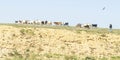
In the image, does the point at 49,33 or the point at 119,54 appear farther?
the point at 49,33

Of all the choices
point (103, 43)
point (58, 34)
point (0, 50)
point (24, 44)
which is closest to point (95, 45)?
point (103, 43)

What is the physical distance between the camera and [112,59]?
125ft

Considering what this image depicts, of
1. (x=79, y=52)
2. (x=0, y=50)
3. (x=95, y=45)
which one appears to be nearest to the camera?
(x=0, y=50)

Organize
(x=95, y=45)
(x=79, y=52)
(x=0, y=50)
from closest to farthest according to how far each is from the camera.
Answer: (x=0, y=50) → (x=79, y=52) → (x=95, y=45)

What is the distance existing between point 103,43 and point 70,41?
12.3ft

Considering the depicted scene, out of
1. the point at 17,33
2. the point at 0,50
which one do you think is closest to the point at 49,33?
the point at 17,33

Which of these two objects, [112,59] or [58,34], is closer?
[112,59]

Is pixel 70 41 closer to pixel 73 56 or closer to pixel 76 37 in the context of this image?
pixel 76 37

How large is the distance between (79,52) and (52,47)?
9.33 feet

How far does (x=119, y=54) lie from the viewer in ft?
133

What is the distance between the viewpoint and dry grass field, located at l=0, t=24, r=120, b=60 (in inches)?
1446

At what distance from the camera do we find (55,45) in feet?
135

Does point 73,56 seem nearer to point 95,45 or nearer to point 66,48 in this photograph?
point 66,48

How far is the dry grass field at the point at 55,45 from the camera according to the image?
3672 cm
